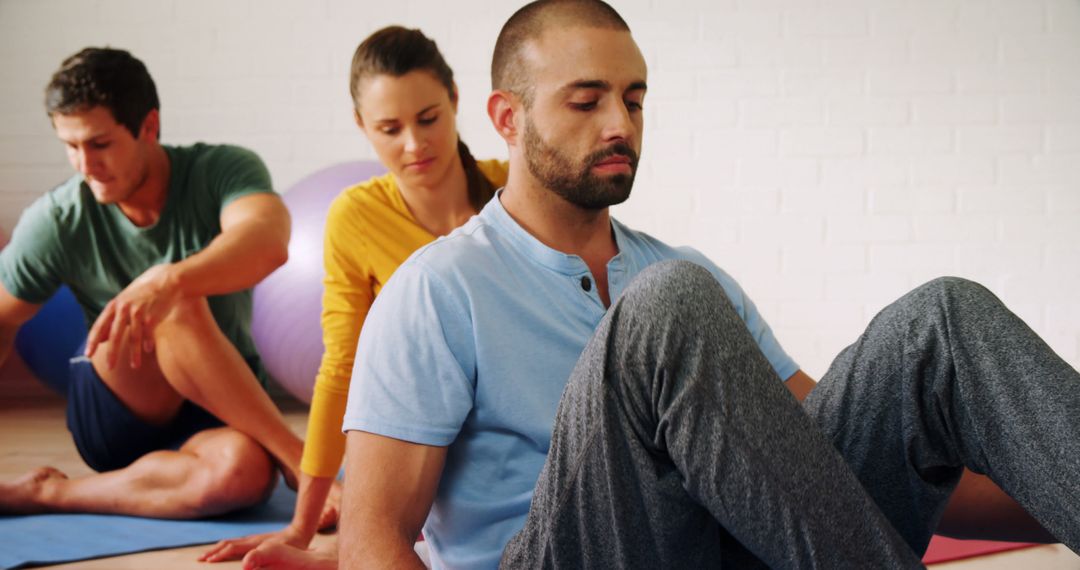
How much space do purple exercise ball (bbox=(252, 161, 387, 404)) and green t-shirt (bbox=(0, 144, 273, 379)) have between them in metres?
0.71

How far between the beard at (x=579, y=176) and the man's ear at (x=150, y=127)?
4.44 feet

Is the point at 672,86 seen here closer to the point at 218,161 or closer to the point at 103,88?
the point at 218,161

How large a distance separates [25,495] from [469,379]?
61.1 inches

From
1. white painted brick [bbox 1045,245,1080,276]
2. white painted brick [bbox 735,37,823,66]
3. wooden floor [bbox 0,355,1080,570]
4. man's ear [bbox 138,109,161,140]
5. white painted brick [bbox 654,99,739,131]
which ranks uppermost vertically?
white painted brick [bbox 735,37,823,66]

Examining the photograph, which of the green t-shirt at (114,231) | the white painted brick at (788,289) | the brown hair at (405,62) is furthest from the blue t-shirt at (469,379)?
the white painted brick at (788,289)

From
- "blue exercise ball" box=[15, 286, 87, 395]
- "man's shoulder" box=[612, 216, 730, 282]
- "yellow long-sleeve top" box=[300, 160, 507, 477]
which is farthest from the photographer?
"blue exercise ball" box=[15, 286, 87, 395]

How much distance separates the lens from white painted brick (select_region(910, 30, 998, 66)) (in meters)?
3.56

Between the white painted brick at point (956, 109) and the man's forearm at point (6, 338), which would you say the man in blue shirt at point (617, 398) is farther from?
the white painted brick at point (956, 109)

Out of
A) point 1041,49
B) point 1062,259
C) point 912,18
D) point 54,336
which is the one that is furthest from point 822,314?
point 54,336

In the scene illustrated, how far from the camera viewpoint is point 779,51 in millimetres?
3596

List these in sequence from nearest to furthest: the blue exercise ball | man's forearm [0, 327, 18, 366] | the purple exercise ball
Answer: man's forearm [0, 327, 18, 366]
the purple exercise ball
the blue exercise ball

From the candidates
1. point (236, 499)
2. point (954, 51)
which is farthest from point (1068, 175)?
point (236, 499)

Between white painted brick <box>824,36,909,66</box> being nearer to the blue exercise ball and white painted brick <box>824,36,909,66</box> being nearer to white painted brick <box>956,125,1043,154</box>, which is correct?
white painted brick <box>956,125,1043,154</box>

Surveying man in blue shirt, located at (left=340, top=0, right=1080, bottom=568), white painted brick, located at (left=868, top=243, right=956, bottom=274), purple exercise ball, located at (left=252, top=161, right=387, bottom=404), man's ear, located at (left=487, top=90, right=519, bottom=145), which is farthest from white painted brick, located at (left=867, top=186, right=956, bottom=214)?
man's ear, located at (left=487, top=90, right=519, bottom=145)
